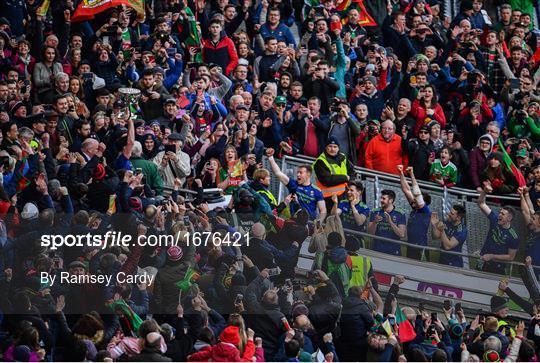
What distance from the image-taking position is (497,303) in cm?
2219

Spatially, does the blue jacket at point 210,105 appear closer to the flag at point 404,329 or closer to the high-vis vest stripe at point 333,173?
the high-vis vest stripe at point 333,173

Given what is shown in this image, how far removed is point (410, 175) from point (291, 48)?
2.87 meters

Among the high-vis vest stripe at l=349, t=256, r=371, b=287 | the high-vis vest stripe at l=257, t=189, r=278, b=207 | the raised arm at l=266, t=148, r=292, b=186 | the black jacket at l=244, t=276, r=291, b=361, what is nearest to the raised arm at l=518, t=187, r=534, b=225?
the high-vis vest stripe at l=349, t=256, r=371, b=287

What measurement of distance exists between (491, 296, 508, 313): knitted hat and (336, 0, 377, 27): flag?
633cm

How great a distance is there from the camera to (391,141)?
23984mm

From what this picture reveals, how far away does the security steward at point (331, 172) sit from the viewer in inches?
886

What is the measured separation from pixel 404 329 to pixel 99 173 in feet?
12.1

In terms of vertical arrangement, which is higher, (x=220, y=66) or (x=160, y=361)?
(x=220, y=66)

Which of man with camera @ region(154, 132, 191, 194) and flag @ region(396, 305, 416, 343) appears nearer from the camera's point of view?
flag @ region(396, 305, 416, 343)

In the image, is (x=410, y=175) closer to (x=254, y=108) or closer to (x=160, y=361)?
(x=254, y=108)

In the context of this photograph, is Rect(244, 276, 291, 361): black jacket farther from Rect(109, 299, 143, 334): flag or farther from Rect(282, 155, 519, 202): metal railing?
Rect(282, 155, 519, 202): metal railing

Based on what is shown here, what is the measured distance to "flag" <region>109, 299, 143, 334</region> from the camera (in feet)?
63.7

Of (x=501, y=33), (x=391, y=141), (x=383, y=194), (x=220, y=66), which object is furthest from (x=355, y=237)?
(x=501, y=33)

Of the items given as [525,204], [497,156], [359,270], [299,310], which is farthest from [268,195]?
[497,156]
